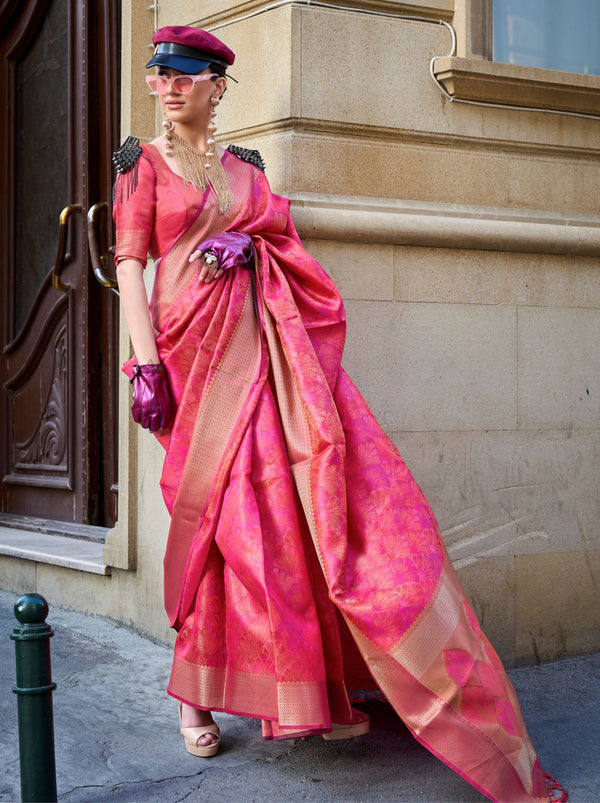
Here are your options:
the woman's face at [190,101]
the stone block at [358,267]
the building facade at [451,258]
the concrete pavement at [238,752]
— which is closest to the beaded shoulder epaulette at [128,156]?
the woman's face at [190,101]

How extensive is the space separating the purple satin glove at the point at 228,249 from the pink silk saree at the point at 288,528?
61 mm

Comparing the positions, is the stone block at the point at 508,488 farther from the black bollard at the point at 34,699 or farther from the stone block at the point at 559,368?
the black bollard at the point at 34,699

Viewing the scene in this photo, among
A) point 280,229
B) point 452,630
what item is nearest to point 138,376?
point 280,229

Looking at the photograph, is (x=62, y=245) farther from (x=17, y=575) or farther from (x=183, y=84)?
(x=183, y=84)

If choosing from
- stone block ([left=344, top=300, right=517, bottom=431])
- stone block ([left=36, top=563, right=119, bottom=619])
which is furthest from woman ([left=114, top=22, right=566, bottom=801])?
stone block ([left=36, top=563, right=119, bottom=619])

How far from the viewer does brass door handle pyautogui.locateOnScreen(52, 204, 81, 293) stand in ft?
20.1

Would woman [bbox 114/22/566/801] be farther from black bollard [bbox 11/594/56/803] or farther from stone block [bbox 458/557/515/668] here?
stone block [bbox 458/557/515/668]

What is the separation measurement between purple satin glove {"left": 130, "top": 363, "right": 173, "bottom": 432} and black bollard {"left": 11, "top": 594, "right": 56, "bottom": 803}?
2.84ft

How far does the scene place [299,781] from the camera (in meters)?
3.34

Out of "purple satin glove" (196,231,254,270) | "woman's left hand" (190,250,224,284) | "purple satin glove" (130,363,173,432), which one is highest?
"purple satin glove" (196,231,254,270)

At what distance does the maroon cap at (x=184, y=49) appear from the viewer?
141 inches

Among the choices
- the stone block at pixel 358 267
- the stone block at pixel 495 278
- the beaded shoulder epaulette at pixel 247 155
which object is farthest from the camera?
the stone block at pixel 495 278

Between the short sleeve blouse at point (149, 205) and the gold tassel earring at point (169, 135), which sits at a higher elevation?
the gold tassel earring at point (169, 135)

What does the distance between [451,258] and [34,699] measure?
2750mm
